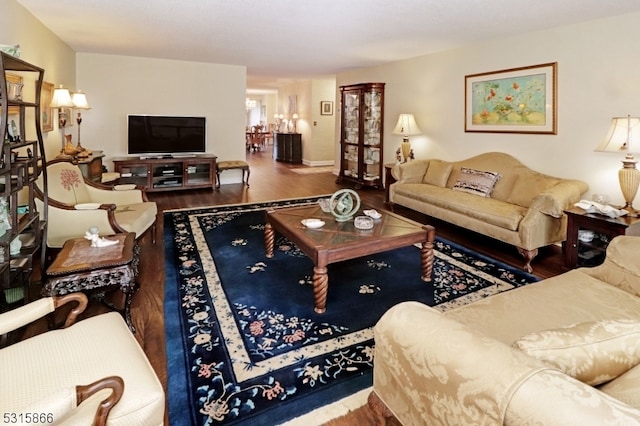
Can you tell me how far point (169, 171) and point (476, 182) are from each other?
195 inches

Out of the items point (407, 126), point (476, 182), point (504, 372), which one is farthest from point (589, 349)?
point (407, 126)

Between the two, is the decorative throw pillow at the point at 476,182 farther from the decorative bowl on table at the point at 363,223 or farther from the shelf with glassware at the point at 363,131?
the shelf with glassware at the point at 363,131

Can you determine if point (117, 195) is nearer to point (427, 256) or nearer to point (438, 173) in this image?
point (427, 256)

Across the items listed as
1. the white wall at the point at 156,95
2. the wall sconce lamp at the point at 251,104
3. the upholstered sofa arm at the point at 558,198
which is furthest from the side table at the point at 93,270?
the wall sconce lamp at the point at 251,104

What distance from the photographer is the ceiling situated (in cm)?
331

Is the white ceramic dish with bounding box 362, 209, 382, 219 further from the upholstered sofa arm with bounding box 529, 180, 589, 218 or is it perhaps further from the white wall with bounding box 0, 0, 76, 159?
the white wall with bounding box 0, 0, 76, 159

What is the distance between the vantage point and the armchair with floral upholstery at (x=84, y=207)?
2.98m

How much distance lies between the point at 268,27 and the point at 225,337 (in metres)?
3.31

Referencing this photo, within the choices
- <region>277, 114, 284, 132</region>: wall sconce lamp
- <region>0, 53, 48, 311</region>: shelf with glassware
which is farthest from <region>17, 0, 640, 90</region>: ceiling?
<region>277, 114, 284, 132</region>: wall sconce lamp

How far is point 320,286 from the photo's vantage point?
8.27 ft

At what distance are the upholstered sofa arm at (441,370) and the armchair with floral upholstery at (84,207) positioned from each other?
2543 mm


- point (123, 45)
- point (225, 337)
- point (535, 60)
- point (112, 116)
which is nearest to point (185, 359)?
point (225, 337)

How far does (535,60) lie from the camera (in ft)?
13.8

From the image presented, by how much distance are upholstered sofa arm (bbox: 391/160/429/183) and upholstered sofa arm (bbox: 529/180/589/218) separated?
6.29ft
